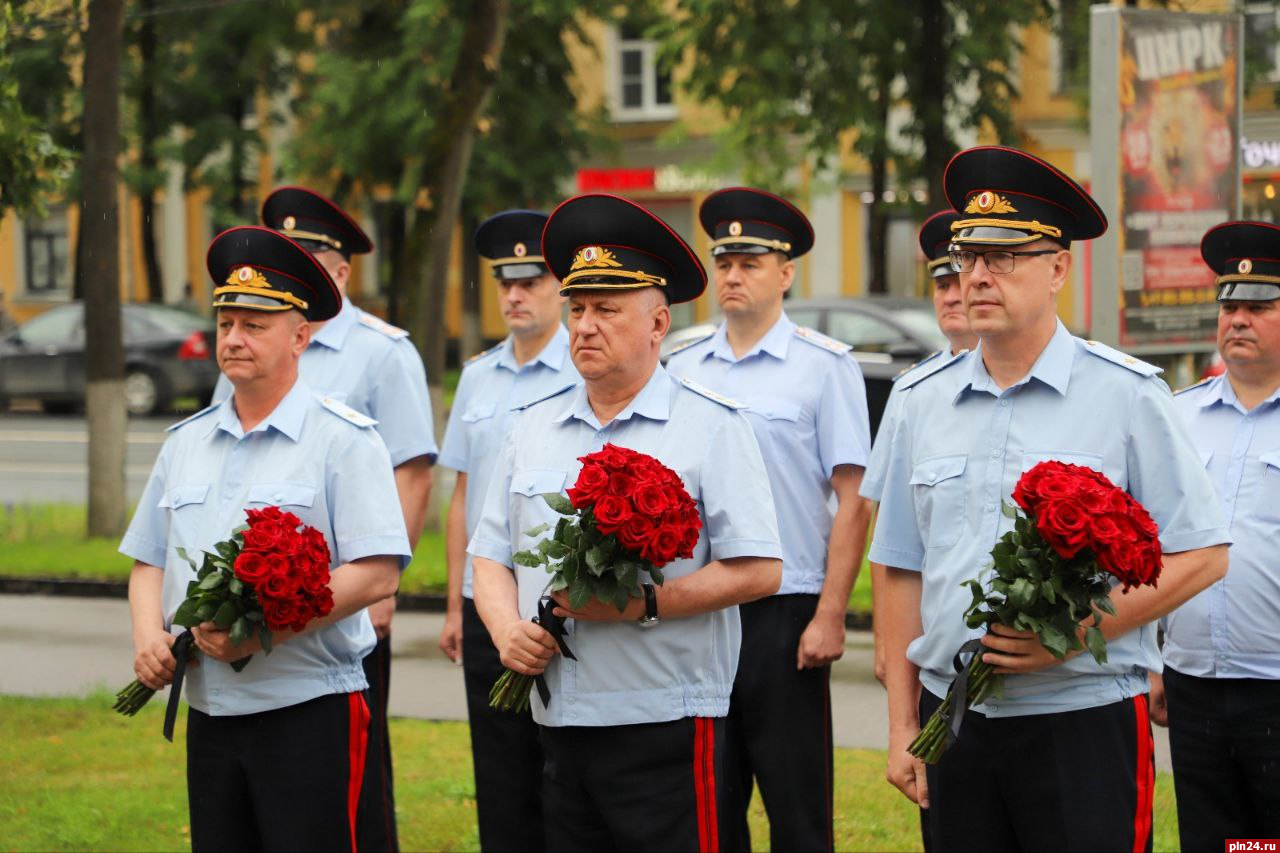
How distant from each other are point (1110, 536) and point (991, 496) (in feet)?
1.68

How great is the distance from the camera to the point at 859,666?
10.0m

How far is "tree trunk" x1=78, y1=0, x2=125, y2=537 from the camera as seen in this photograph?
13.1 meters

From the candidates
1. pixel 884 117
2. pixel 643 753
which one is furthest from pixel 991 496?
pixel 884 117

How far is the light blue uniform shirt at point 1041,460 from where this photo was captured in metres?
3.92

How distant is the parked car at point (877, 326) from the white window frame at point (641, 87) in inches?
802

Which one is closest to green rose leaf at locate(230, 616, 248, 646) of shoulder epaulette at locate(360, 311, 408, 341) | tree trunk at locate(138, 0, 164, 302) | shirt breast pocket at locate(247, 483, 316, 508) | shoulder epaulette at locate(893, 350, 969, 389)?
shirt breast pocket at locate(247, 483, 316, 508)

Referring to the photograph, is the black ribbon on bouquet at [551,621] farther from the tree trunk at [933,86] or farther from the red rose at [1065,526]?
the tree trunk at [933,86]

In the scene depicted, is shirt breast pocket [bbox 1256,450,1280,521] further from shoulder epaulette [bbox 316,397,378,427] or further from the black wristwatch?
shoulder epaulette [bbox 316,397,378,427]

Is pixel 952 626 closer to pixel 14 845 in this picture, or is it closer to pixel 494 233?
pixel 494 233

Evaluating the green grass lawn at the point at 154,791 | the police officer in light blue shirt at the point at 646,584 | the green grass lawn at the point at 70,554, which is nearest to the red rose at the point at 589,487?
the police officer in light blue shirt at the point at 646,584

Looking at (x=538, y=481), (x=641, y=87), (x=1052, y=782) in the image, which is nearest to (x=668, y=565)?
(x=538, y=481)

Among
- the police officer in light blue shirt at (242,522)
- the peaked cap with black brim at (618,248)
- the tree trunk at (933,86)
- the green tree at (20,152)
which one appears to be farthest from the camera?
the tree trunk at (933,86)

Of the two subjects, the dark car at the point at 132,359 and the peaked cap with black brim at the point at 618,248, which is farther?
the dark car at the point at 132,359

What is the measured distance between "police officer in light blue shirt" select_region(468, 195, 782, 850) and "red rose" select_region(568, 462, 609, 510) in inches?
10.4
